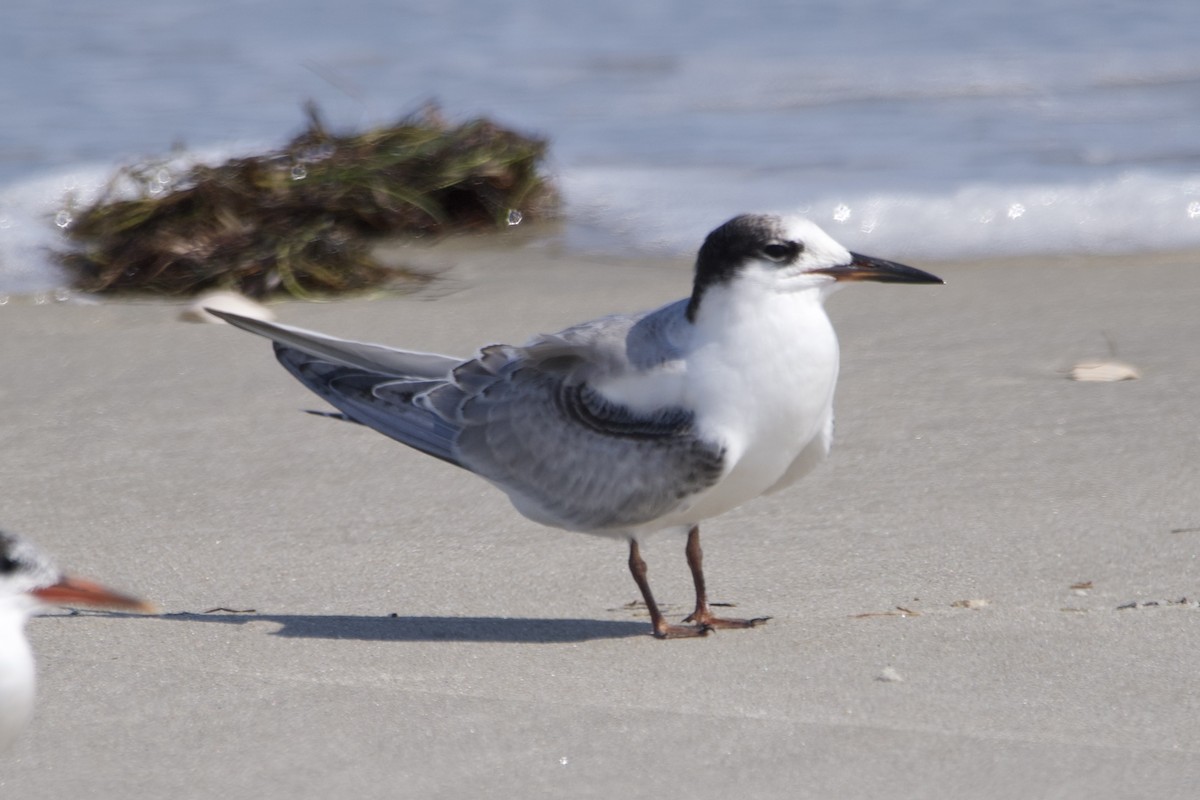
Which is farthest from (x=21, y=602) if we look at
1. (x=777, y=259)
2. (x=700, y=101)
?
(x=700, y=101)

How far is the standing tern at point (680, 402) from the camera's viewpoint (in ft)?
11.0

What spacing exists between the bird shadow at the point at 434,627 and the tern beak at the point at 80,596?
808 millimetres

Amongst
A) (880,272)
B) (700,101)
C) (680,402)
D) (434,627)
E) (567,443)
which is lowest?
(434,627)

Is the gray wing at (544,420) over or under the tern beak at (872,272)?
under

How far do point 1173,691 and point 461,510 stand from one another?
1951 millimetres

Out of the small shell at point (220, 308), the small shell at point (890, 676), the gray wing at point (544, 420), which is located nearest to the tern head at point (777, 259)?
the gray wing at point (544, 420)

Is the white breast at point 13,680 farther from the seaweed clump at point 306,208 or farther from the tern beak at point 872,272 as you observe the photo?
the seaweed clump at point 306,208

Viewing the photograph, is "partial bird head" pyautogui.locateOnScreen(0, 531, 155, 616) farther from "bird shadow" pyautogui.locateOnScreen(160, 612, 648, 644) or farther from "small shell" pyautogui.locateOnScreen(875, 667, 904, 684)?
"small shell" pyautogui.locateOnScreen(875, 667, 904, 684)

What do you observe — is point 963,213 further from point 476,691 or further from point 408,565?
point 476,691

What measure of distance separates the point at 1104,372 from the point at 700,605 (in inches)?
82.5

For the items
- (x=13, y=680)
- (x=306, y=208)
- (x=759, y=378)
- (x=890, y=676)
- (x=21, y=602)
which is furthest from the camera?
(x=306, y=208)

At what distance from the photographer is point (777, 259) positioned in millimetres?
3393

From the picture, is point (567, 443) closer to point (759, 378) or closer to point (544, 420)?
point (544, 420)

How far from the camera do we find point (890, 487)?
171 inches
